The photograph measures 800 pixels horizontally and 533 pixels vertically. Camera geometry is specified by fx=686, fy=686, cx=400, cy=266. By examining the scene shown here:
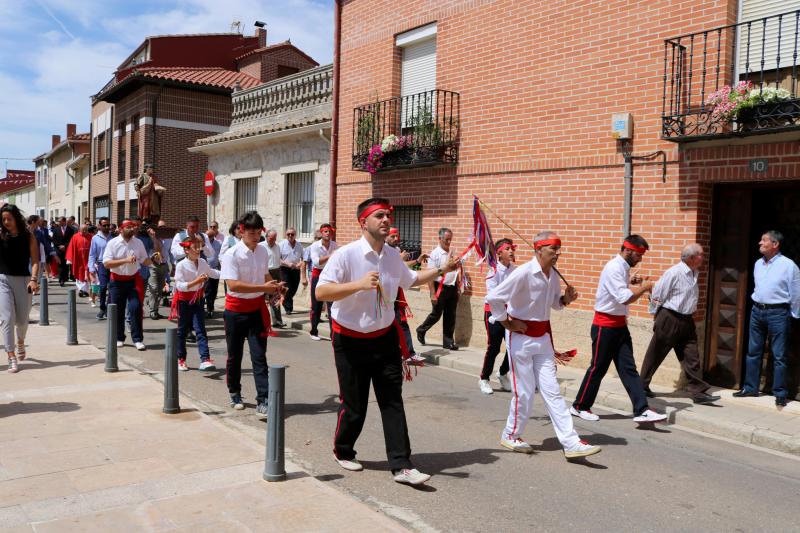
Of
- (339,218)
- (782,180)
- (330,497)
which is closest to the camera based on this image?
(330,497)

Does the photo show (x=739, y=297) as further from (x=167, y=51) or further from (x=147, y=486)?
(x=167, y=51)

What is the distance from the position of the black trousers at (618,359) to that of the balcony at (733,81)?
9.06 ft

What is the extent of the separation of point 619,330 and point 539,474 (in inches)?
83.3

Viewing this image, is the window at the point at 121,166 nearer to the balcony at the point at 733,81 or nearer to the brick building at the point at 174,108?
the brick building at the point at 174,108

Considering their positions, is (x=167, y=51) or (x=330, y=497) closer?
(x=330, y=497)

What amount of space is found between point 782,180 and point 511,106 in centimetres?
424

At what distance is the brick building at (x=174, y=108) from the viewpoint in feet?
82.0

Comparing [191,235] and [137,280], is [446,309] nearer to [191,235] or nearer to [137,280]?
[191,235]

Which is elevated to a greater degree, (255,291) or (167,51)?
(167,51)

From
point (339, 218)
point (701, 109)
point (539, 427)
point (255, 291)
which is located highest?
point (701, 109)

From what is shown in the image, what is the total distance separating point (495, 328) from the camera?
26.3 feet

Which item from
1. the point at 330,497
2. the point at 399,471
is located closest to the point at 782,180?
the point at 399,471

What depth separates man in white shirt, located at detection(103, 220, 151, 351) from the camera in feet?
31.6

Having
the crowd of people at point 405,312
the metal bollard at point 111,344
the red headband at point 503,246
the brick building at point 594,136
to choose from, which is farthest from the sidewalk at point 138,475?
the brick building at point 594,136
